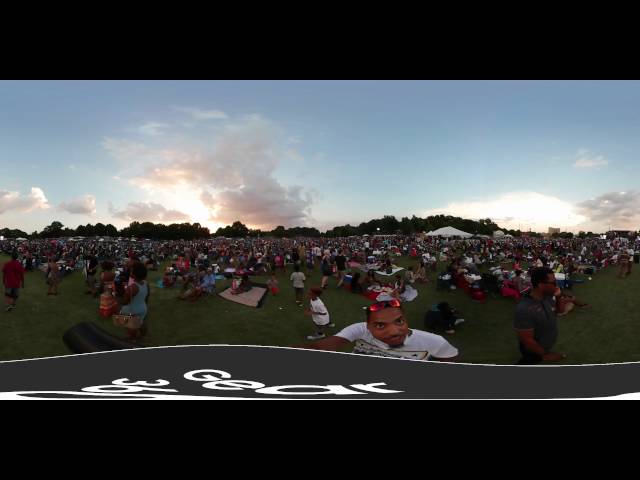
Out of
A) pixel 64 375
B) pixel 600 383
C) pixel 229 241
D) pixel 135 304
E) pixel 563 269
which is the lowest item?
pixel 64 375

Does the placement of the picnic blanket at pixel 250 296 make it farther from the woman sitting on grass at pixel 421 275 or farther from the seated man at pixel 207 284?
the woman sitting on grass at pixel 421 275

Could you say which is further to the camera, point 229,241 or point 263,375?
point 229,241

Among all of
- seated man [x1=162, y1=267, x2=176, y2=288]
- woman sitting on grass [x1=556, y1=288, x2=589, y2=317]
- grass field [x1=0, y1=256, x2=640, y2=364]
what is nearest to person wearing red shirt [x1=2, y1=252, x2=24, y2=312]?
grass field [x1=0, y1=256, x2=640, y2=364]

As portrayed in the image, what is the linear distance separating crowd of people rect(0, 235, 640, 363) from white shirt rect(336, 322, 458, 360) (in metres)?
0.02

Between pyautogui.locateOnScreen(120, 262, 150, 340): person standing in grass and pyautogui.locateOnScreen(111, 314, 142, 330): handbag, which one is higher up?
pyautogui.locateOnScreen(120, 262, 150, 340): person standing in grass

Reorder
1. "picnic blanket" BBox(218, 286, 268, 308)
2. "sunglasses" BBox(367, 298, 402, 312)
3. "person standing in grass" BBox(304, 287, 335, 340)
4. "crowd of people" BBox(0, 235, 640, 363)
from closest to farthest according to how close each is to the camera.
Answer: "crowd of people" BBox(0, 235, 640, 363) < "sunglasses" BBox(367, 298, 402, 312) < "person standing in grass" BBox(304, 287, 335, 340) < "picnic blanket" BBox(218, 286, 268, 308)

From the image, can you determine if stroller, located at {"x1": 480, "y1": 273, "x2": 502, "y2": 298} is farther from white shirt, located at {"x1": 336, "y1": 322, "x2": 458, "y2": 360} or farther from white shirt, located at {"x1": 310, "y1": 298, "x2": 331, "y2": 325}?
white shirt, located at {"x1": 310, "y1": 298, "x2": 331, "y2": 325}

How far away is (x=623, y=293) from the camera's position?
9.14 m

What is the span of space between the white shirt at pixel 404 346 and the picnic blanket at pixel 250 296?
4364mm

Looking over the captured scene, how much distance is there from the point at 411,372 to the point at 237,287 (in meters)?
6.66

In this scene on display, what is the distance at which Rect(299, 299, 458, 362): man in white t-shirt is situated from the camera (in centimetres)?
490

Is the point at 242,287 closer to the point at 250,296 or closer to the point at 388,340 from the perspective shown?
the point at 250,296
